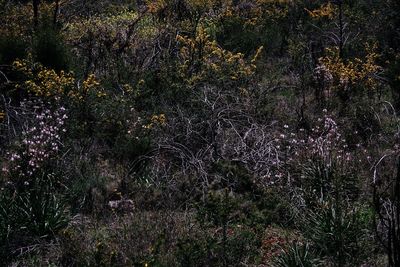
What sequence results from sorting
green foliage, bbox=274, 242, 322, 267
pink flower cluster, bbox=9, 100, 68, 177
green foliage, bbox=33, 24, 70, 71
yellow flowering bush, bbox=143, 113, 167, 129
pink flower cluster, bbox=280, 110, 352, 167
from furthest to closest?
1. green foliage, bbox=33, 24, 70, 71
2. yellow flowering bush, bbox=143, 113, 167, 129
3. pink flower cluster, bbox=280, 110, 352, 167
4. pink flower cluster, bbox=9, 100, 68, 177
5. green foliage, bbox=274, 242, 322, 267

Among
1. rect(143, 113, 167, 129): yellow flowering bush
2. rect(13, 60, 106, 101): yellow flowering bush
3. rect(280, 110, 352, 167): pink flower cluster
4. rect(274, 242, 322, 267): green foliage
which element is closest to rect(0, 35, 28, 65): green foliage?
rect(13, 60, 106, 101): yellow flowering bush

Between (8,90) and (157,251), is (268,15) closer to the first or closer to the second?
(8,90)

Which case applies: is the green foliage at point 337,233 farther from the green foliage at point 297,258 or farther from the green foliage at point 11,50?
the green foliage at point 11,50

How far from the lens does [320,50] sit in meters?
12.6

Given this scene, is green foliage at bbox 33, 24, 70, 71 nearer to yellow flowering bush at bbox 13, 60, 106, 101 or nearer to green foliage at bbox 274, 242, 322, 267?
yellow flowering bush at bbox 13, 60, 106, 101

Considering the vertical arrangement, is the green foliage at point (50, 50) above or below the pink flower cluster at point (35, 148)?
above

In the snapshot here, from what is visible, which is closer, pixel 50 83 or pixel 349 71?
pixel 50 83

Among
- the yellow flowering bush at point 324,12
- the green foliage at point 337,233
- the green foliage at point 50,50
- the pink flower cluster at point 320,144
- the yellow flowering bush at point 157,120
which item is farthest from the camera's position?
the yellow flowering bush at point 324,12

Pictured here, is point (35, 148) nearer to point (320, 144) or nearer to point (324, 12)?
point (320, 144)

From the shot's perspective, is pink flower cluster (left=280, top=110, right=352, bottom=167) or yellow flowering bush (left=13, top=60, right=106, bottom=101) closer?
pink flower cluster (left=280, top=110, right=352, bottom=167)

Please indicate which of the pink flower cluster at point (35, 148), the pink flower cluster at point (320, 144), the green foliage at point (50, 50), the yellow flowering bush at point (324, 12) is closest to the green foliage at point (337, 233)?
the pink flower cluster at point (320, 144)

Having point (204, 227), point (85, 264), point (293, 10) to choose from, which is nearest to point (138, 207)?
point (204, 227)

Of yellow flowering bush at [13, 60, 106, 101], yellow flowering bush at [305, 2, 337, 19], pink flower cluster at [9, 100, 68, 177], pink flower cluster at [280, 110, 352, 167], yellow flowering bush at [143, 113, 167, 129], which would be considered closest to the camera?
pink flower cluster at [9, 100, 68, 177]

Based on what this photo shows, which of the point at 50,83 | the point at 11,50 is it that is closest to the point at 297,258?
the point at 50,83
